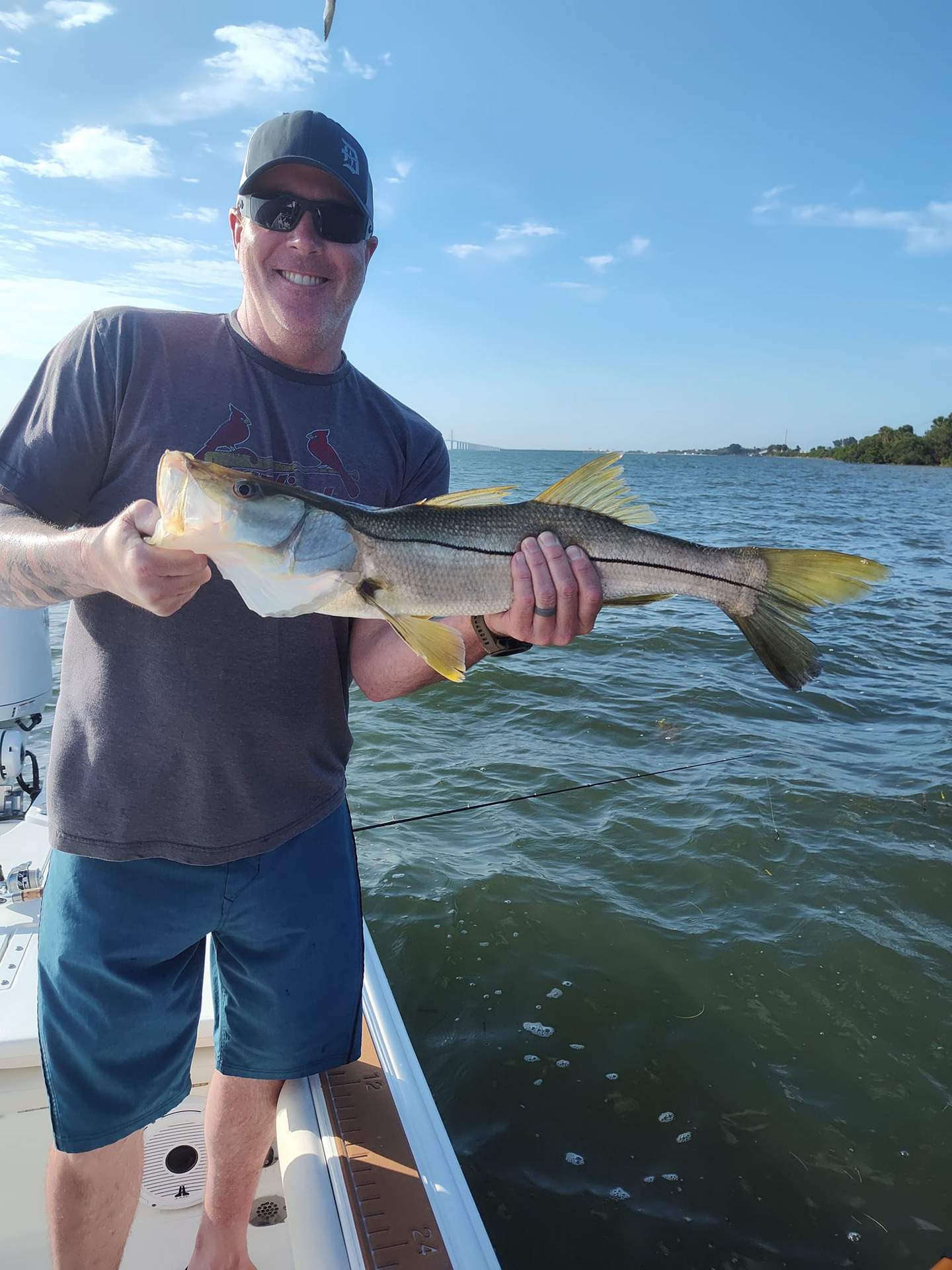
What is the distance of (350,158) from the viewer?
2977mm

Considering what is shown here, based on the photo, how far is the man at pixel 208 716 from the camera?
254cm

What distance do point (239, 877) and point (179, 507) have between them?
51.7 inches

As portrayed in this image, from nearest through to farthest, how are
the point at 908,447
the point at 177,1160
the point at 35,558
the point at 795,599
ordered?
the point at 35,558
the point at 795,599
the point at 177,1160
the point at 908,447

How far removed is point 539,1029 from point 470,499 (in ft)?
13.2

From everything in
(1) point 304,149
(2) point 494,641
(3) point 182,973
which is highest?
(1) point 304,149

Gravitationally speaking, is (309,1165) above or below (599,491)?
below

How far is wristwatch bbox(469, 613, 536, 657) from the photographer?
3.04 metres

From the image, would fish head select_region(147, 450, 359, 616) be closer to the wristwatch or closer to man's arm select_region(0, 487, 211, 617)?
man's arm select_region(0, 487, 211, 617)

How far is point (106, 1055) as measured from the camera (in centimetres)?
255

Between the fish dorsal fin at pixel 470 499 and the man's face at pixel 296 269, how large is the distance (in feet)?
2.61

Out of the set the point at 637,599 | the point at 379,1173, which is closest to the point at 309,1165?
the point at 379,1173

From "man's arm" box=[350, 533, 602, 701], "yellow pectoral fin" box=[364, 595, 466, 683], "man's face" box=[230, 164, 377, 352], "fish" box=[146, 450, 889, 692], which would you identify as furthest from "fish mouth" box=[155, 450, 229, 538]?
"man's arm" box=[350, 533, 602, 701]

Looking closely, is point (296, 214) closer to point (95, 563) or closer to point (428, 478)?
point (428, 478)

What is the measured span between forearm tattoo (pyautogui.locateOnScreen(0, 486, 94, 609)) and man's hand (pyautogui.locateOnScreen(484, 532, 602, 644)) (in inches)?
53.4
